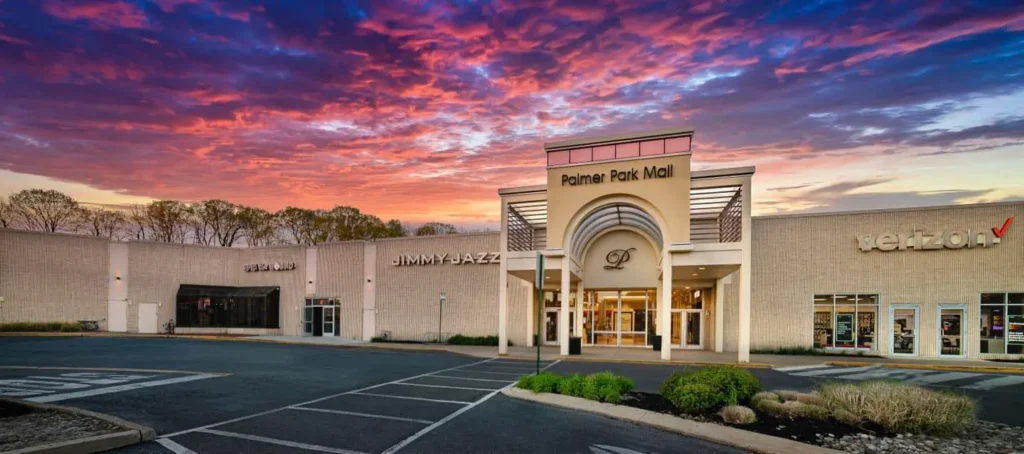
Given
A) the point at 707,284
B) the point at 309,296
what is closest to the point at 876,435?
the point at 707,284

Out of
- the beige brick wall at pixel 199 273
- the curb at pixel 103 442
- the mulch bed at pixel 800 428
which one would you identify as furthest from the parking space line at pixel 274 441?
the beige brick wall at pixel 199 273

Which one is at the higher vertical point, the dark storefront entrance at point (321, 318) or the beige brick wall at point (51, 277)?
the beige brick wall at point (51, 277)

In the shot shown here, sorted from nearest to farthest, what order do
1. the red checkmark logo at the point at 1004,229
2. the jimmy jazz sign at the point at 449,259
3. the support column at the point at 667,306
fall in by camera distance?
the support column at the point at 667,306
the red checkmark logo at the point at 1004,229
the jimmy jazz sign at the point at 449,259

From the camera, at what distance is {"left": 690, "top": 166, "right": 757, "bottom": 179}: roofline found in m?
20.6

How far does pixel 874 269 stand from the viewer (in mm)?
24109

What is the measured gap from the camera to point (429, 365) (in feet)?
63.8

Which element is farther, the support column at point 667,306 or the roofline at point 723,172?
the support column at point 667,306

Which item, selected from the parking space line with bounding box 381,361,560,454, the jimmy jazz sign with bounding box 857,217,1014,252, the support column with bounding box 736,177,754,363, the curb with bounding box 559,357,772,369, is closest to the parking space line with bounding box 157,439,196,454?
the parking space line with bounding box 381,361,560,454

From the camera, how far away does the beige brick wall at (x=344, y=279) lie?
3481 cm

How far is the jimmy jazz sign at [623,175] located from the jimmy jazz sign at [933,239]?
31.4ft

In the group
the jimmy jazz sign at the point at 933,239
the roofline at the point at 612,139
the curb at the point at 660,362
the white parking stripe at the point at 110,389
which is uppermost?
the roofline at the point at 612,139

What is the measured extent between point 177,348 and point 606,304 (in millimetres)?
19784

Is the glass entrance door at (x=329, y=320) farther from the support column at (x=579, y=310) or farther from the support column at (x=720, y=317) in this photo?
the support column at (x=720, y=317)

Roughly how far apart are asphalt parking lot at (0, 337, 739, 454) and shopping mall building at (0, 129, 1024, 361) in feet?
25.2
